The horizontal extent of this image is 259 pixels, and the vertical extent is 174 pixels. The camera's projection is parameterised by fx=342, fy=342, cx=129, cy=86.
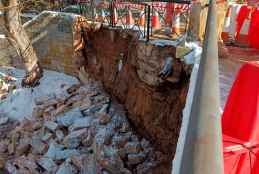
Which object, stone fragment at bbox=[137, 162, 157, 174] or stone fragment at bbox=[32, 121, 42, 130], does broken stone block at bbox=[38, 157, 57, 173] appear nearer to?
stone fragment at bbox=[32, 121, 42, 130]

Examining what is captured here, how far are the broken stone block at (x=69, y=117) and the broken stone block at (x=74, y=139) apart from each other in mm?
451

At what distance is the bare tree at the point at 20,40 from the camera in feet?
29.6

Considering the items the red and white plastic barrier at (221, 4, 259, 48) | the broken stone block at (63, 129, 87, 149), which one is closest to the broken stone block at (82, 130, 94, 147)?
the broken stone block at (63, 129, 87, 149)

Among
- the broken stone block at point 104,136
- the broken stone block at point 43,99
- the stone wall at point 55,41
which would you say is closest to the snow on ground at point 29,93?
the broken stone block at point 43,99

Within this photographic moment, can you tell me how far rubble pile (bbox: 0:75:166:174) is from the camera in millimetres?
7343

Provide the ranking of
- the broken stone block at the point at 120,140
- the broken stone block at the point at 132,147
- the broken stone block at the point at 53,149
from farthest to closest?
the broken stone block at the point at 53,149 → the broken stone block at the point at 120,140 → the broken stone block at the point at 132,147

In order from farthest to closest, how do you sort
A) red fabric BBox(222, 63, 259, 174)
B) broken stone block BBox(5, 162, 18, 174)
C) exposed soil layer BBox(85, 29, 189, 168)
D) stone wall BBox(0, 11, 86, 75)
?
stone wall BBox(0, 11, 86, 75) < broken stone block BBox(5, 162, 18, 174) < exposed soil layer BBox(85, 29, 189, 168) < red fabric BBox(222, 63, 259, 174)

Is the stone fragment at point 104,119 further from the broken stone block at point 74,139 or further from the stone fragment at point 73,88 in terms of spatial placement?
the stone fragment at point 73,88

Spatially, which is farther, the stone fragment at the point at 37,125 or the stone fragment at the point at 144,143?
the stone fragment at the point at 37,125

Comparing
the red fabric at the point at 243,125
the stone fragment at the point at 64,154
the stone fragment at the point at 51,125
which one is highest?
the red fabric at the point at 243,125

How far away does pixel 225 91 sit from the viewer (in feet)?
16.6

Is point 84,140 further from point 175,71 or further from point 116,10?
point 116,10

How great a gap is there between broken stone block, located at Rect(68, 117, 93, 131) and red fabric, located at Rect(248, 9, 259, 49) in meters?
4.25

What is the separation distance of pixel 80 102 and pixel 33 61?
213cm
